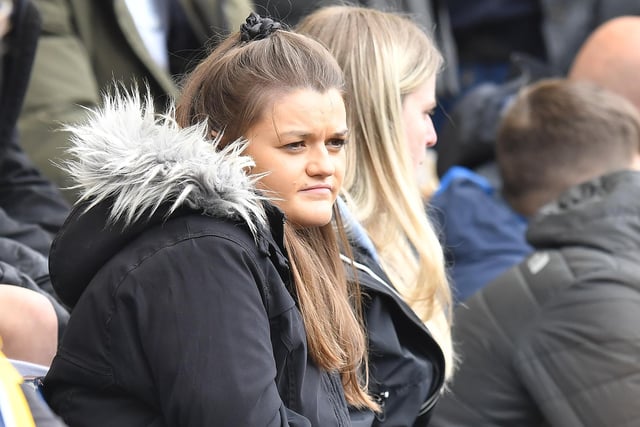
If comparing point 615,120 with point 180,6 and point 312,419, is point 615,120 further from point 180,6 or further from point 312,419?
point 312,419

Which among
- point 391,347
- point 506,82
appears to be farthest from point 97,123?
point 506,82

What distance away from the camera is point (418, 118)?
2445mm

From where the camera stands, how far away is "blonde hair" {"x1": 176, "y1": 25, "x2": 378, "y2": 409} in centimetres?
177

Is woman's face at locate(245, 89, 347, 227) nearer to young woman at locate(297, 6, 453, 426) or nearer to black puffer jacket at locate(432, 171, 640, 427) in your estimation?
young woman at locate(297, 6, 453, 426)

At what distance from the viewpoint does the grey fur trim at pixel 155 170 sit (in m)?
1.61

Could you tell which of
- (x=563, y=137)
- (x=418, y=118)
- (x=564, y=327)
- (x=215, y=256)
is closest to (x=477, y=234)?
(x=563, y=137)

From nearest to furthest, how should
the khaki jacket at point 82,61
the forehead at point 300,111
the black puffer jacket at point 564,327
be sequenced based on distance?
the forehead at point 300,111, the black puffer jacket at point 564,327, the khaki jacket at point 82,61

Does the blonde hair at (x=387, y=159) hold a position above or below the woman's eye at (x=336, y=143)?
below

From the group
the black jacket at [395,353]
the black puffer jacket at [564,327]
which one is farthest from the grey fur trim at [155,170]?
the black puffer jacket at [564,327]

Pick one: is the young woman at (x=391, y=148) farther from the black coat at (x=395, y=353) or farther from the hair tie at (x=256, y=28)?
the hair tie at (x=256, y=28)

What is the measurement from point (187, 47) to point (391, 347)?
1.77 m

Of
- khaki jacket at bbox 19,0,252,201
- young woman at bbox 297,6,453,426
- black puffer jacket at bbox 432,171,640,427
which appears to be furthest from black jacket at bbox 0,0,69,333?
black puffer jacket at bbox 432,171,640,427

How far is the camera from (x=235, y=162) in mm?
1677

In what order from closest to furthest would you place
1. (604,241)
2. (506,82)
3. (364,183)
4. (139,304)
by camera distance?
(139,304) < (364,183) < (604,241) < (506,82)
